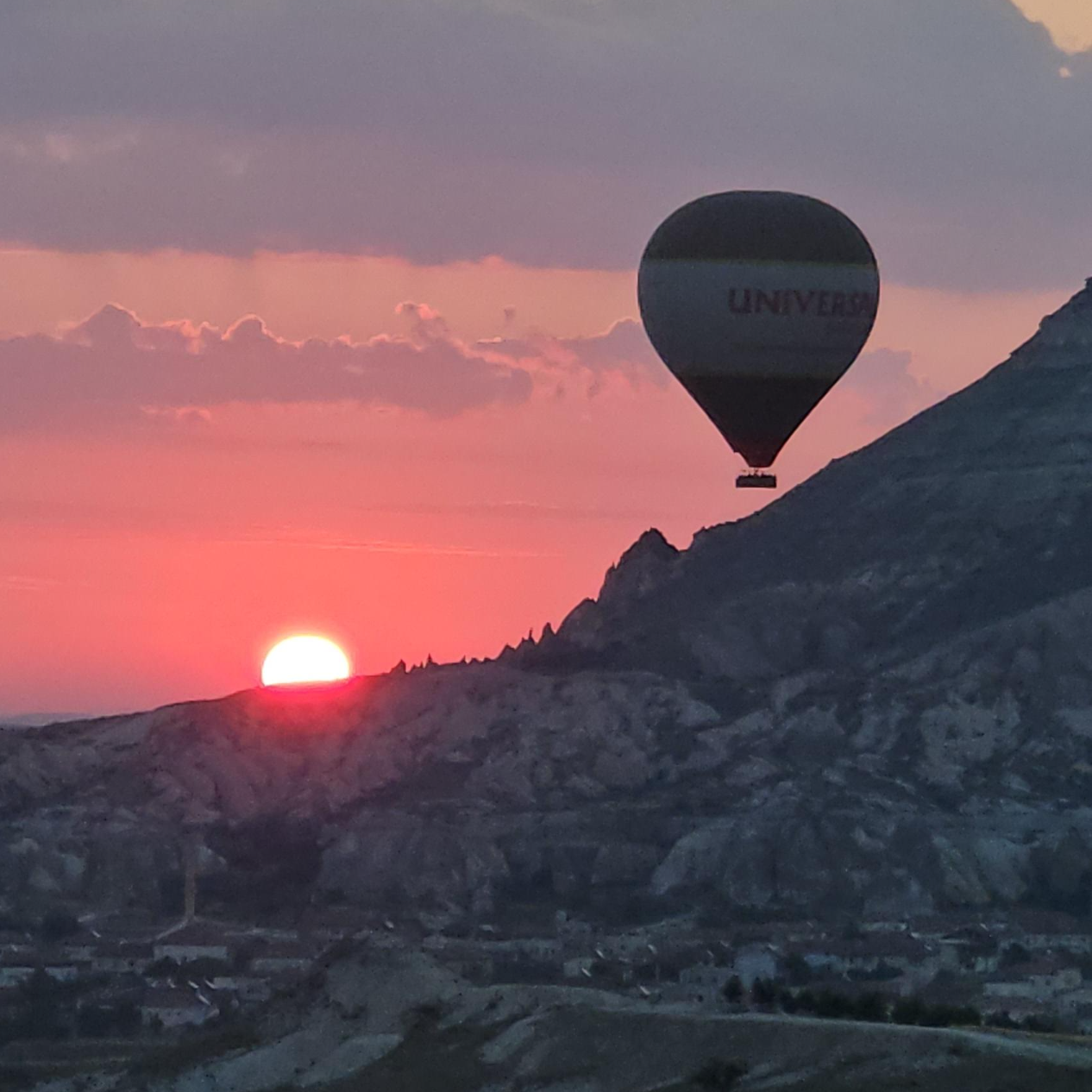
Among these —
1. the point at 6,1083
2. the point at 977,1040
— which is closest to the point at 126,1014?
the point at 6,1083

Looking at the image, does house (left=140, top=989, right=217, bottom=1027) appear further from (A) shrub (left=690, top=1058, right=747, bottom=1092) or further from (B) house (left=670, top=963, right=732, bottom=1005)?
(A) shrub (left=690, top=1058, right=747, bottom=1092)

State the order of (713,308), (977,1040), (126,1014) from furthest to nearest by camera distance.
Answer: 1. (126,1014)
2. (713,308)
3. (977,1040)

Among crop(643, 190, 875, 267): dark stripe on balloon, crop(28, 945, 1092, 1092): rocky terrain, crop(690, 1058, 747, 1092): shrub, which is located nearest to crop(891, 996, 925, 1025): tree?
crop(28, 945, 1092, 1092): rocky terrain

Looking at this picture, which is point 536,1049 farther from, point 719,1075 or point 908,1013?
point 908,1013

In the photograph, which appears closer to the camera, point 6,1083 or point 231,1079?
point 231,1079

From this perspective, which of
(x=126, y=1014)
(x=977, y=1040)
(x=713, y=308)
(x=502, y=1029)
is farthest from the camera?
(x=126, y=1014)

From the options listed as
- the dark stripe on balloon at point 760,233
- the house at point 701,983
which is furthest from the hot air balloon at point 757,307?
the house at point 701,983

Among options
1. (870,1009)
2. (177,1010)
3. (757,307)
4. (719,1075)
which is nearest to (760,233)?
(757,307)

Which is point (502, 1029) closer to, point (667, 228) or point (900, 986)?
point (667, 228)
